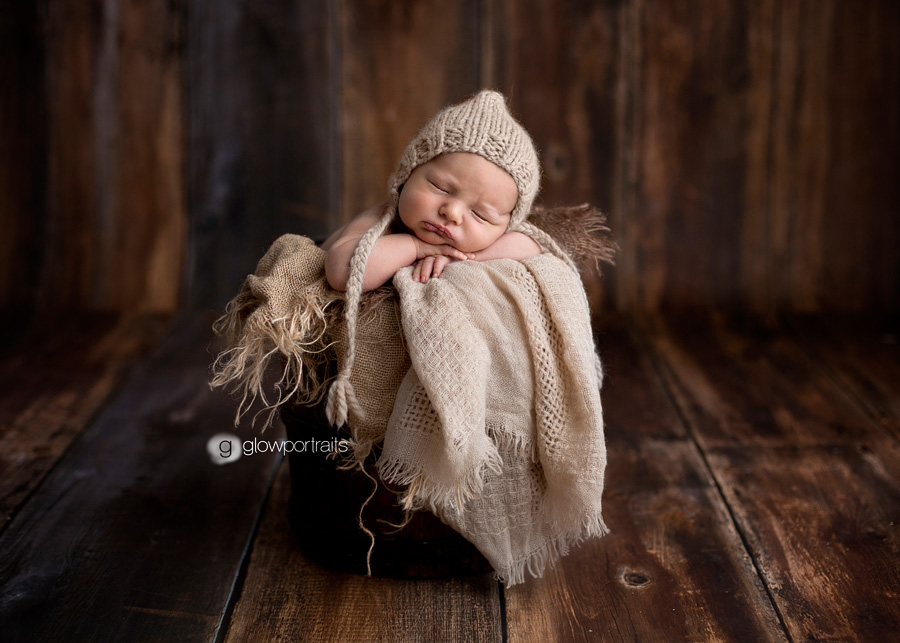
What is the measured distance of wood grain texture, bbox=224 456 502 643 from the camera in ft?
3.53

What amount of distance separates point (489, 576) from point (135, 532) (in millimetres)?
551

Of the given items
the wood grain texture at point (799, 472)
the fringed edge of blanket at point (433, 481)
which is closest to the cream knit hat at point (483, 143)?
the fringed edge of blanket at point (433, 481)

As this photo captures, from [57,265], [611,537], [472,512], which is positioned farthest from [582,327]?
[57,265]

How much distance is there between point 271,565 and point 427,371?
1.40 feet

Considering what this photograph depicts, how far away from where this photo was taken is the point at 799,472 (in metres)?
1.55

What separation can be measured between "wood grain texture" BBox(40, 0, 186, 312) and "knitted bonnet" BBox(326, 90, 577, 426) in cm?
141

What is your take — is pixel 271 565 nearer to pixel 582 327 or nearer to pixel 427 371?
pixel 427 371

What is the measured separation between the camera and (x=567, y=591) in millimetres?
1183

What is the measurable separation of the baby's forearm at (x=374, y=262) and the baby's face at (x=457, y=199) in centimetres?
5

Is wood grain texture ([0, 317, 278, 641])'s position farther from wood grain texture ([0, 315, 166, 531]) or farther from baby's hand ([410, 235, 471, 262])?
baby's hand ([410, 235, 471, 262])

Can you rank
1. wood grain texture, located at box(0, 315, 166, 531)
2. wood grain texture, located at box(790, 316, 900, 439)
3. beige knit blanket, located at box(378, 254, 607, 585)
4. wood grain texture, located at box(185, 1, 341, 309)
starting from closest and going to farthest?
1. beige knit blanket, located at box(378, 254, 607, 585)
2. wood grain texture, located at box(0, 315, 166, 531)
3. wood grain texture, located at box(790, 316, 900, 439)
4. wood grain texture, located at box(185, 1, 341, 309)

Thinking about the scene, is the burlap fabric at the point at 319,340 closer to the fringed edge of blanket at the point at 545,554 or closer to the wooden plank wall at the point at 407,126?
the fringed edge of blanket at the point at 545,554

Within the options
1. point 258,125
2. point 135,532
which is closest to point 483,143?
point 135,532

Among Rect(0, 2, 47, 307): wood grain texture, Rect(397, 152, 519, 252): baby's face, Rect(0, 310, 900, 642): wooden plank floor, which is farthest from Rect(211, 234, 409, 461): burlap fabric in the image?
Rect(0, 2, 47, 307): wood grain texture
